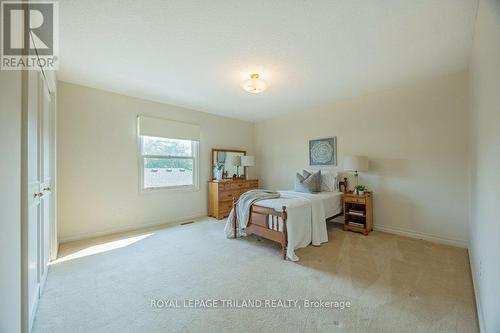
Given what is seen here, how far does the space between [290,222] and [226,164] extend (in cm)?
283

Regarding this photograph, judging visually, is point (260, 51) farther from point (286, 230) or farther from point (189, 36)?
point (286, 230)

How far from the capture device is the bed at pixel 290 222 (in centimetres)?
262

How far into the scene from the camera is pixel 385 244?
118 inches

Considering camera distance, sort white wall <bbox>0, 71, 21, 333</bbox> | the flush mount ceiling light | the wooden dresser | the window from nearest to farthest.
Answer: white wall <bbox>0, 71, 21, 333</bbox>, the flush mount ceiling light, the window, the wooden dresser

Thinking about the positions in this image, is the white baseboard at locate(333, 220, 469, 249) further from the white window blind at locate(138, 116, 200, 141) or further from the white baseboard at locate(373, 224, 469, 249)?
the white window blind at locate(138, 116, 200, 141)

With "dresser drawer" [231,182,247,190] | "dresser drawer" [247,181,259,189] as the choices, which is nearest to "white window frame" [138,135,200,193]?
"dresser drawer" [231,182,247,190]

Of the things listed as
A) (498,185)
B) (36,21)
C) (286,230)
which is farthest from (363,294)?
(36,21)

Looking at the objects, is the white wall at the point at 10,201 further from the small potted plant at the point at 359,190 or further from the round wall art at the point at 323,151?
the round wall art at the point at 323,151

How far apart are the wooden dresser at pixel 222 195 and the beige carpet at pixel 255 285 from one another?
1.40 meters

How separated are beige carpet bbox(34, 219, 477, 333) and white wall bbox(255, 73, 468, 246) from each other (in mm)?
440

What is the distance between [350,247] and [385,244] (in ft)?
1.83

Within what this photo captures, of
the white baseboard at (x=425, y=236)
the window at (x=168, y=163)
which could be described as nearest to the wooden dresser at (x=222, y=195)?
the window at (x=168, y=163)

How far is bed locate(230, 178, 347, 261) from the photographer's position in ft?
8.61

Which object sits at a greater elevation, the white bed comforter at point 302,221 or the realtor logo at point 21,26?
the realtor logo at point 21,26
